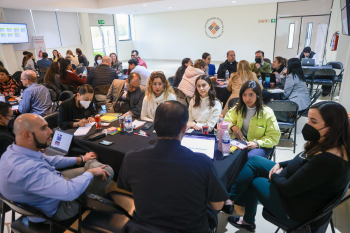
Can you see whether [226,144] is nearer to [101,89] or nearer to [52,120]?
[52,120]

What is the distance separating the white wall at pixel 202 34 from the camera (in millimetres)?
11438

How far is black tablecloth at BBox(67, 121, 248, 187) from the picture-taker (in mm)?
1807

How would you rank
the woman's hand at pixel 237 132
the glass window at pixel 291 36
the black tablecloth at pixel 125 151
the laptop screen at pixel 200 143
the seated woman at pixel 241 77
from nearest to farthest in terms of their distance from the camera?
the black tablecloth at pixel 125 151 < the laptop screen at pixel 200 143 < the woman's hand at pixel 237 132 < the seated woman at pixel 241 77 < the glass window at pixel 291 36

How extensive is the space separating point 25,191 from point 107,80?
12.4 ft

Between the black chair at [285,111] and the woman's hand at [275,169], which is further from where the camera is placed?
the black chair at [285,111]

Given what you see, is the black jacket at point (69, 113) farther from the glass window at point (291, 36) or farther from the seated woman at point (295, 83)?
the glass window at point (291, 36)

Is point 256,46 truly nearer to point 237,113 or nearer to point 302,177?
point 237,113

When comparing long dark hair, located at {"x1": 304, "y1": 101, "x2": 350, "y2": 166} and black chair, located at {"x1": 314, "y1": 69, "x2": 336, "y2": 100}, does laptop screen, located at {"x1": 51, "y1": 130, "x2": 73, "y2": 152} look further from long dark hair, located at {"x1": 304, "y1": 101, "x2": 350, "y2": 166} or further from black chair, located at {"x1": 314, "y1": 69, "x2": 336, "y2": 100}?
black chair, located at {"x1": 314, "y1": 69, "x2": 336, "y2": 100}

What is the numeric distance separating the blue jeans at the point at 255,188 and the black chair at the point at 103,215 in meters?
0.98

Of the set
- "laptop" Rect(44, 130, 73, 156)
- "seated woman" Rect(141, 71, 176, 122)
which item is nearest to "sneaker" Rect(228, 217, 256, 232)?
"seated woman" Rect(141, 71, 176, 122)

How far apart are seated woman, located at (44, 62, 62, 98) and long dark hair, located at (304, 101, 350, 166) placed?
513 cm

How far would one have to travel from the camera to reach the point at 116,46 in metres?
15.1

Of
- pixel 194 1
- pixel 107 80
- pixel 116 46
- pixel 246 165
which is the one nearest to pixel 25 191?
pixel 246 165

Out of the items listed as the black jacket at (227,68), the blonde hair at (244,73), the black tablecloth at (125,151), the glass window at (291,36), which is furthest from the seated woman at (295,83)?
the glass window at (291,36)
